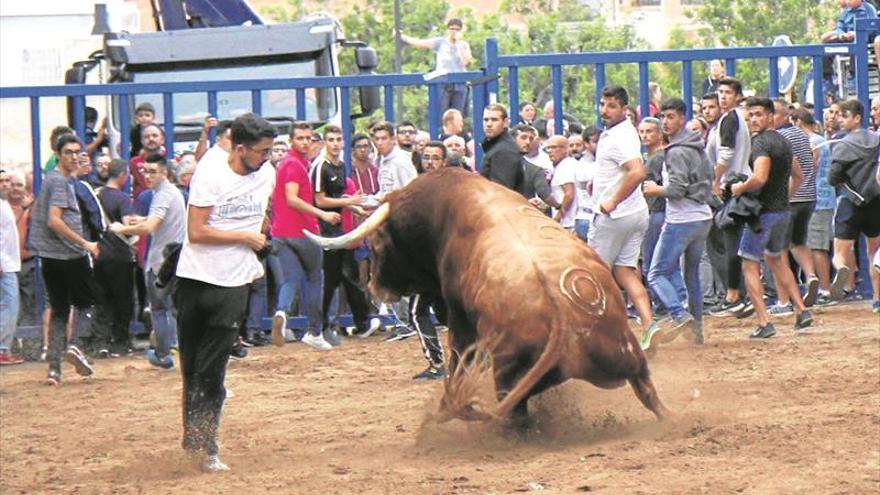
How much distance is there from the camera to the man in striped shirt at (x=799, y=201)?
47.9 feet

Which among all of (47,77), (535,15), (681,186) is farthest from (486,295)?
(535,15)

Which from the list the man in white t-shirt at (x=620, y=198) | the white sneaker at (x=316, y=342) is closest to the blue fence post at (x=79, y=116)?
the white sneaker at (x=316, y=342)

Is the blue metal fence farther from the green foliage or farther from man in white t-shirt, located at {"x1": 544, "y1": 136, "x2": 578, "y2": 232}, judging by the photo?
the green foliage

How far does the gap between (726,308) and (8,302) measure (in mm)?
6085

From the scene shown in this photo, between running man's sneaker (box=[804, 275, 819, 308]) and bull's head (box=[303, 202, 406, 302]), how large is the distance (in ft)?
18.4

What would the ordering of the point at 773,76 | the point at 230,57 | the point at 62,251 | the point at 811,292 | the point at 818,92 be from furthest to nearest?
1. the point at 230,57
2. the point at 818,92
3. the point at 773,76
4. the point at 811,292
5. the point at 62,251

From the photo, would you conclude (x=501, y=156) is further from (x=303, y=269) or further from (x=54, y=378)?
(x=54, y=378)

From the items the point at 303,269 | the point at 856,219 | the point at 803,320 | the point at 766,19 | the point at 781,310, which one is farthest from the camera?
the point at 766,19

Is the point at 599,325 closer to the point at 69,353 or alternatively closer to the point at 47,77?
the point at 69,353

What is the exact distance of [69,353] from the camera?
13.2 m

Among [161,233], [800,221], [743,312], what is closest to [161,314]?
[161,233]

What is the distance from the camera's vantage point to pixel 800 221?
50.3 ft

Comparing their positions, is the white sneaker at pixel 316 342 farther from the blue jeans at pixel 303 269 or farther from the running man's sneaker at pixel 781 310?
the running man's sneaker at pixel 781 310

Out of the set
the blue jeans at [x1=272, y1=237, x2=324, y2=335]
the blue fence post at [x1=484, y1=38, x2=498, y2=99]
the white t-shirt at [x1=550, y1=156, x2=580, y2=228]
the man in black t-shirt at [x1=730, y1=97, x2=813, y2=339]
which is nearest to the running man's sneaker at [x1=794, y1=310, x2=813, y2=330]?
the man in black t-shirt at [x1=730, y1=97, x2=813, y2=339]
